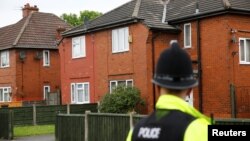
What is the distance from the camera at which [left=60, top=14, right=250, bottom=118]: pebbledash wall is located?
20.5 meters

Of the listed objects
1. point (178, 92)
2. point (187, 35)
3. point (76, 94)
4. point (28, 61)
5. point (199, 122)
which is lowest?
point (76, 94)

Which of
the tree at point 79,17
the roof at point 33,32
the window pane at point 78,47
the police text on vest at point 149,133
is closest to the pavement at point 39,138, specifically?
the window pane at point 78,47

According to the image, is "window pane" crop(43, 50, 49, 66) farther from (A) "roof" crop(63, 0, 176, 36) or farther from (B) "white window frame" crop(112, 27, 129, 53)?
(B) "white window frame" crop(112, 27, 129, 53)

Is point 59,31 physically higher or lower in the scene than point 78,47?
higher

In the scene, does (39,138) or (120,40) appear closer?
(39,138)

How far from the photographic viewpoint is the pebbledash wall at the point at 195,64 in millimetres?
20500

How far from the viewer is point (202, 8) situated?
22359mm

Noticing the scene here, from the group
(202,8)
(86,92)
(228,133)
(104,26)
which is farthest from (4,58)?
(228,133)

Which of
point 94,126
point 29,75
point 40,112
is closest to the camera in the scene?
point 94,126

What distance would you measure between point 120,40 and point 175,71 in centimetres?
2228

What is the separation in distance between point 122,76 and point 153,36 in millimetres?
3171

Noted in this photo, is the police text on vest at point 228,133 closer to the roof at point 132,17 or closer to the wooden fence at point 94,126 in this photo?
the wooden fence at point 94,126

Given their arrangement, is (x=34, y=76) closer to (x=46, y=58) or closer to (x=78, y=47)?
(x=46, y=58)

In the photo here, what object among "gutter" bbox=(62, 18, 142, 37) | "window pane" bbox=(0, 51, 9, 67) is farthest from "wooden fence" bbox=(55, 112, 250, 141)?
"window pane" bbox=(0, 51, 9, 67)
